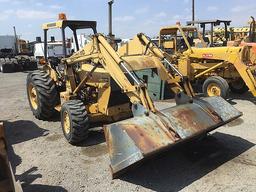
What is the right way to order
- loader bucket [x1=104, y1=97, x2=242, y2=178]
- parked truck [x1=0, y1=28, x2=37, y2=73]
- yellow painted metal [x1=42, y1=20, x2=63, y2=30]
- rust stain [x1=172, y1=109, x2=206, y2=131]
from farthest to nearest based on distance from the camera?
parked truck [x1=0, y1=28, x2=37, y2=73], yellow painted metal [x1=42, y1=20, x2=63, y2=30], rust stain [x1=172, y1=109, x2=206, y2=131], loader bucket [x1=104, y1=97, x2=242, y2=178]

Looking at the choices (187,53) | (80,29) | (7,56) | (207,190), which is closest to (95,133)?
(80,29)

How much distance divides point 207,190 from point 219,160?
1023 millimetres

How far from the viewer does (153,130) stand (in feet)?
15.6

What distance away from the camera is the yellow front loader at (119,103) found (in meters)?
4.66

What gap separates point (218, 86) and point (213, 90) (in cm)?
29

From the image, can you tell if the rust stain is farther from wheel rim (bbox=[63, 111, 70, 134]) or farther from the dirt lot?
wheel rim (bbox=[63, 111, 70, 134])

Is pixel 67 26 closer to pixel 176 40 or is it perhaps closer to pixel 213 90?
pixel 213 90

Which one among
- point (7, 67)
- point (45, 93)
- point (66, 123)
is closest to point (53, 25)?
point (45, 93)

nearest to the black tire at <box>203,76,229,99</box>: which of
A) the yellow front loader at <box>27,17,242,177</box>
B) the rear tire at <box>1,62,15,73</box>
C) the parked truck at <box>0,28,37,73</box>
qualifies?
the yellow front loader at <box>27,17,242,177</box>

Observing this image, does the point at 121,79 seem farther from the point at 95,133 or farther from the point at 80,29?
the point at 80,29

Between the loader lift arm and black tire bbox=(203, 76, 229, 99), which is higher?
the loader lift arm

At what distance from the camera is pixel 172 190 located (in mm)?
4684

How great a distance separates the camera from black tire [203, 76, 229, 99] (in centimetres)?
975

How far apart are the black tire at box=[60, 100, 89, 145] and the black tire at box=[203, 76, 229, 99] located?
489 centimetres
